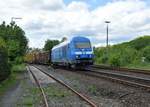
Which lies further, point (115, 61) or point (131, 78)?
point (115, 61)

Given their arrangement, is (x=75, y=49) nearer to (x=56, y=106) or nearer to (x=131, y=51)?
(x=131, y=51)

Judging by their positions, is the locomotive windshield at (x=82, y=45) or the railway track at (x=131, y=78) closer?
the railway track at (x=131, y=78)

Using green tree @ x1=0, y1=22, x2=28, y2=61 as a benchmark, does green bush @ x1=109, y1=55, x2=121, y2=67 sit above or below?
below

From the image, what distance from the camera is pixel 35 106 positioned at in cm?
1542

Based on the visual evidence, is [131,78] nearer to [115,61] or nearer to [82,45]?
[82,45]

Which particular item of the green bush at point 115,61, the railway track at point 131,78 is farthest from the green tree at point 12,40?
the railway track at point 131,78

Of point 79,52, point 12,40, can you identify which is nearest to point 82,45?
point 79,52

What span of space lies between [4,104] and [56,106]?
2.20 metres

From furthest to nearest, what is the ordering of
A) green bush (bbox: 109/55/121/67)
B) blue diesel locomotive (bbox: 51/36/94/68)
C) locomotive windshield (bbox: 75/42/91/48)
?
green bush (bbox: 109/55/121/67) → locomotive windshield (bbox: 75/42/91/48) → blue diesel locomotive (bbox: 51/36/94/68)

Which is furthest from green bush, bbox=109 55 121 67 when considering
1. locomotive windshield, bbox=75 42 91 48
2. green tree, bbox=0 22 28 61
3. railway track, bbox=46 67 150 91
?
railway track, bbox=46 67 150 91

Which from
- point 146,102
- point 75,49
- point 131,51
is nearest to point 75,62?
point 75,49

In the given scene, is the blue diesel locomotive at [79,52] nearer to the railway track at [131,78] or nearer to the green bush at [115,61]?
the green bush at [115,61]

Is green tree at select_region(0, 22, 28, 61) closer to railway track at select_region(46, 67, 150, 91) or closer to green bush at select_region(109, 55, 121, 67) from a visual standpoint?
green bush at select_region(109, 55, 121, 67)

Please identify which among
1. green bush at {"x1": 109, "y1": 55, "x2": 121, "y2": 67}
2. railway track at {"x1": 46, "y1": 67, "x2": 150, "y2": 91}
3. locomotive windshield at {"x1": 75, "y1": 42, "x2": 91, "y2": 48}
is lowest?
railway track at {"x1": 46, "y1": 67, "x2": 150, "y2": 91}
